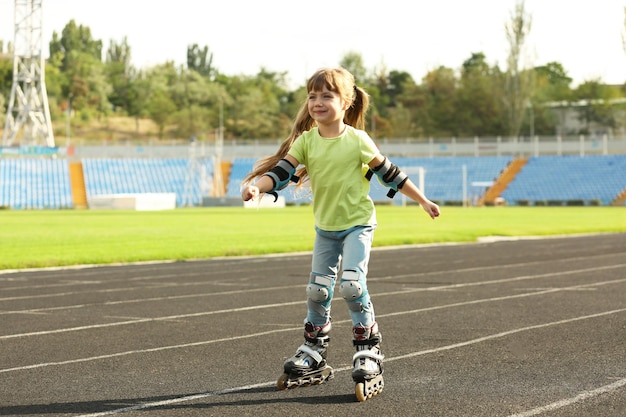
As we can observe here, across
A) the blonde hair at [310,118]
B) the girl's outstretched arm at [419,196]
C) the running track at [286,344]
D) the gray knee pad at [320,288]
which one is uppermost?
the blonde hair at [310,118]

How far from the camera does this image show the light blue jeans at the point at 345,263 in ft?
22.4

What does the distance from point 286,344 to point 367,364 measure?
2.58m

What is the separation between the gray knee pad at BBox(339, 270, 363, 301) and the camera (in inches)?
264

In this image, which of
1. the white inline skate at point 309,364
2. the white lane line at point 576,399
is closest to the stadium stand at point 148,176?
the white inline skate at point 309,364

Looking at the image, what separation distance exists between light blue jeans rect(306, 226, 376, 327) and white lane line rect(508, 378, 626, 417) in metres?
1.28

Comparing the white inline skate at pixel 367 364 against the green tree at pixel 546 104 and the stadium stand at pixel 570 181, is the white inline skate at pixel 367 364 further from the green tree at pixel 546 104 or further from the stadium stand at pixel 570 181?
the green tree at pixel 546 104

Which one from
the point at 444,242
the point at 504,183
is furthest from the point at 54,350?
the point at 504,183

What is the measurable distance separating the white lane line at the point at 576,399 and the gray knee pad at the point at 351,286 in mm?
1298

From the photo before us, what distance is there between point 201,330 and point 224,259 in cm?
1187

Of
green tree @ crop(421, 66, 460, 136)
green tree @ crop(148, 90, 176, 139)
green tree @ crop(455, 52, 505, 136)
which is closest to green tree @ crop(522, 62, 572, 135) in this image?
green tree @ crop(455, 52, 505, 136)

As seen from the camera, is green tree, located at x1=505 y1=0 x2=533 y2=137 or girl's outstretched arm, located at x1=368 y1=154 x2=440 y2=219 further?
green tree, located at x1=505 y1=0 x2=533 y2=137

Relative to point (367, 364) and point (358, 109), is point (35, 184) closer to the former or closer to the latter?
point (358, 109)

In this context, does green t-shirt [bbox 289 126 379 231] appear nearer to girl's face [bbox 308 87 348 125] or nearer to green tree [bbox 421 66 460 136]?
girl's face [bbox 308 87 348 125]

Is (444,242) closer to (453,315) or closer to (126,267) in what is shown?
(126,267)
